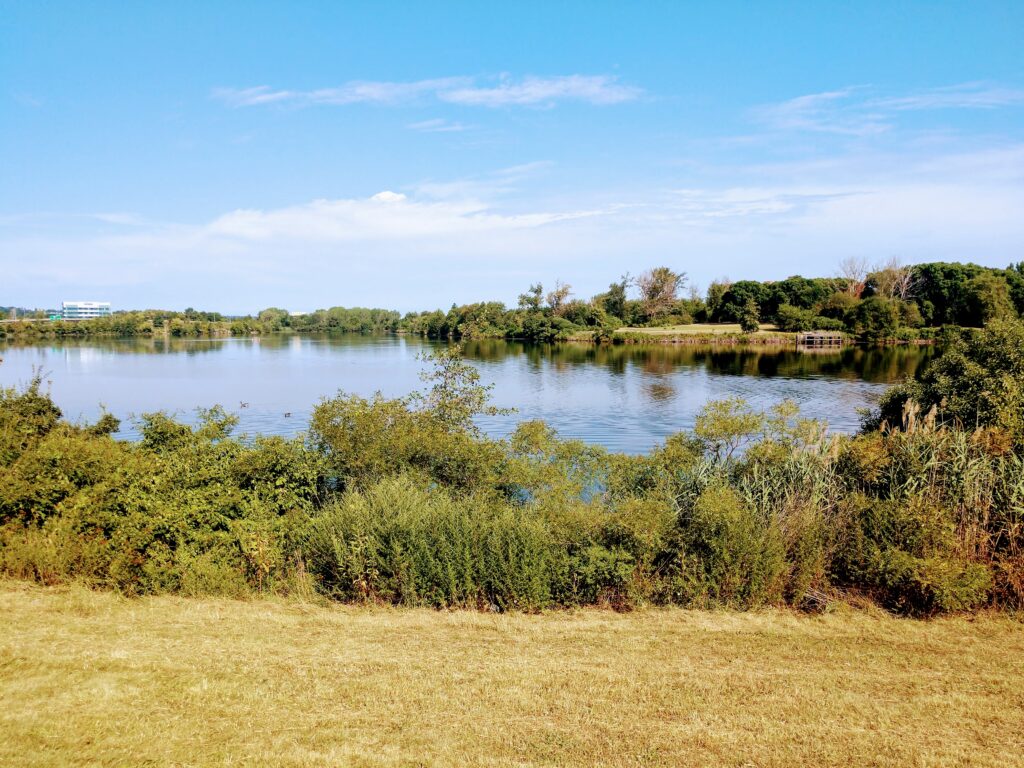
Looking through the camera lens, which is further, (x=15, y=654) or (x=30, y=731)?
(x=15, y=654)

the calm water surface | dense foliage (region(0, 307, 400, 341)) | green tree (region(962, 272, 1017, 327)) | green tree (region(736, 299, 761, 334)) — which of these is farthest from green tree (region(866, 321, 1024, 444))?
dense foliage (region(0, 307, 400, 341))

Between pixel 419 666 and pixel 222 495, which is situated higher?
pixel 222 495

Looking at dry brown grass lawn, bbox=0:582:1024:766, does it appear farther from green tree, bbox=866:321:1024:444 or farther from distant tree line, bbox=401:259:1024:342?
distant tree line, bbox=401:259:1024:342

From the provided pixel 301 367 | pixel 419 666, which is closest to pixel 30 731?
pixel 419 666

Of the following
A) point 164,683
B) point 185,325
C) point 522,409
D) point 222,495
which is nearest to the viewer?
point 164,683

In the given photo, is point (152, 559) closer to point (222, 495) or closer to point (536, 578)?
point (222, 495)

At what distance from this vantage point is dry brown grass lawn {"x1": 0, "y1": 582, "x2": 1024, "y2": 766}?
5.61 meters

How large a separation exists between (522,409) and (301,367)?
34816 millimetres

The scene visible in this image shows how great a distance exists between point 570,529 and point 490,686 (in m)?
3.27

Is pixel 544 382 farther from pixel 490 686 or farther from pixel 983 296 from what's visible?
pixel 983 296

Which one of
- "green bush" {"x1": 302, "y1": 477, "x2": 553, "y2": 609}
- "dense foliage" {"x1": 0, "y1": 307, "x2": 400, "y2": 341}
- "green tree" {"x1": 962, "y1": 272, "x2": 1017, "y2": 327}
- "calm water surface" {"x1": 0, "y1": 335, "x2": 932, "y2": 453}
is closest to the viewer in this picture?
"green bush" {"x1": 302, "y1": 477, "x2": 553, "y2": 609}

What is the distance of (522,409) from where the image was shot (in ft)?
120

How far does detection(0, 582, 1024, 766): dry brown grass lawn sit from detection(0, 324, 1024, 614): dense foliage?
1.56 ft

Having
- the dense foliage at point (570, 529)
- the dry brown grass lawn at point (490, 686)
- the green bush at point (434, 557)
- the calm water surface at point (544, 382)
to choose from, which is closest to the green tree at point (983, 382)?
the dense foliage at point (570, 529)
